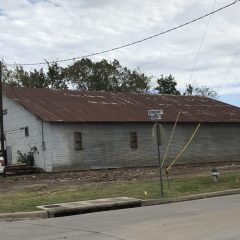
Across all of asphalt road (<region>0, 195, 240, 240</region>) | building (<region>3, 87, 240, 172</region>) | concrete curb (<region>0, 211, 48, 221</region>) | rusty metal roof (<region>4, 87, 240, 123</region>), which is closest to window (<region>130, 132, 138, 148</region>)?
building (<region>3, 87, 240, 172</region>)

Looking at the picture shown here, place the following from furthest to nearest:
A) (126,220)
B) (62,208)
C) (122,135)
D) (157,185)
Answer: (122,135)
(157,185)
(62,208)
(126,220)

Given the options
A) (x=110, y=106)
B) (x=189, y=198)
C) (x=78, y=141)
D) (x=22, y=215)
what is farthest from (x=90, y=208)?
(x=110, y=106)

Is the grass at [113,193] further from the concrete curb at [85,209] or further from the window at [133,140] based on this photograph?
the window at [133,140]

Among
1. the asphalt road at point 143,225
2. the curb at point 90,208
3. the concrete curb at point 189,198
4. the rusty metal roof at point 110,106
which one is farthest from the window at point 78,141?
the asphalt road at point 143,225

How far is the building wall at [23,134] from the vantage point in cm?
3719

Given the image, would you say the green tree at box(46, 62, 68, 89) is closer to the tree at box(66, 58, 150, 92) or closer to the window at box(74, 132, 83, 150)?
the tree at box(66, 58, 150, 92)

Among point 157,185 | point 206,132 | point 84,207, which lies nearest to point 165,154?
point 206,132

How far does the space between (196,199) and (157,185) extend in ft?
10.8

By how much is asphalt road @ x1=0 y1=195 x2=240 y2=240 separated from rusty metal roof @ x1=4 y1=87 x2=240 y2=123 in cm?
2165

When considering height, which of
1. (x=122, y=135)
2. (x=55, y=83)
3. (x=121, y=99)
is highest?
(x=55, y=83)

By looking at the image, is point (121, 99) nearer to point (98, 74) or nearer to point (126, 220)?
point (98, 74)

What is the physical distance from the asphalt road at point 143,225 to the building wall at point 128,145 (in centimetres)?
2113

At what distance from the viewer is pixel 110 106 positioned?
4300cm

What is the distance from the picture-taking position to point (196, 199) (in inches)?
758
